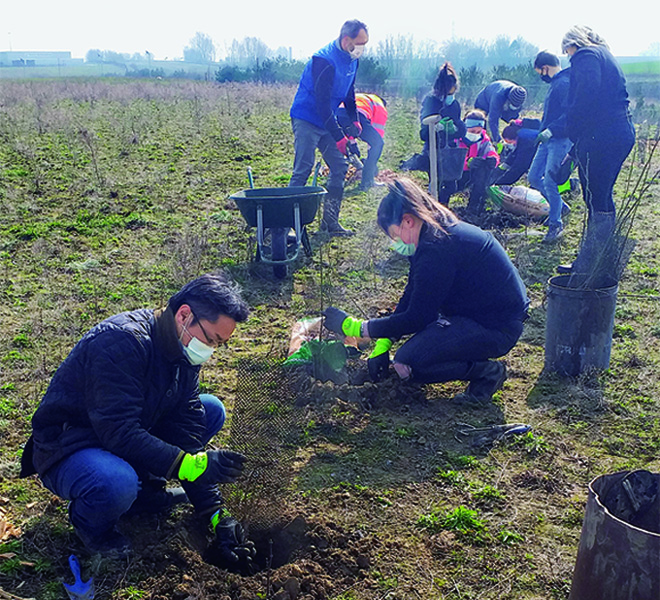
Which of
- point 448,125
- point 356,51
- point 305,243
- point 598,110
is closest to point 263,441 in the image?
point 305,243

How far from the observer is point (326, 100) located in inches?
240

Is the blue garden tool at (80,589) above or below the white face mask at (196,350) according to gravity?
below

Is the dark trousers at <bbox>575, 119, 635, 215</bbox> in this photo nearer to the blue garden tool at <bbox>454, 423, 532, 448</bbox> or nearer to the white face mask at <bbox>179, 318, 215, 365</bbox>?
the blue garden tool at <bbox>454, 423, 532, 448</bbox>

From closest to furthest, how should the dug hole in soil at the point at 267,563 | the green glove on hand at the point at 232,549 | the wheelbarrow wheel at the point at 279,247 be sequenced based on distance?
the dug hole in soil at the point at 267,563
the green glove on hand at the point at 232,549
the wheelbarrow wheel at the point at 279,247

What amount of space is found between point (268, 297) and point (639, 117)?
15.4 meters

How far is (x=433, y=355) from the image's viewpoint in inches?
149

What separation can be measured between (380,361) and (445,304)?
50 cm

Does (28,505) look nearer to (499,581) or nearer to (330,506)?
(330,506)

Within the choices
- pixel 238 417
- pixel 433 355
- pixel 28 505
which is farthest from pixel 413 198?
pixel 28 505

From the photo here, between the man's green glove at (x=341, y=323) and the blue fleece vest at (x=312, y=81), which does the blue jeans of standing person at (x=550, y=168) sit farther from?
the man's green glove at (x=341, y=323)

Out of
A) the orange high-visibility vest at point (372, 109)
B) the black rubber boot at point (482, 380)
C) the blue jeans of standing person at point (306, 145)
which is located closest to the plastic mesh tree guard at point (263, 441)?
the black rubber boot at point (482, 380)

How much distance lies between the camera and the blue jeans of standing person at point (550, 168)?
6.42m

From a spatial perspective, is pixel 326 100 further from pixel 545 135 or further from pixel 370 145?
pixel 370 145

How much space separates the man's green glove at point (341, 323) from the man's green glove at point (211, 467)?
1424 mm
